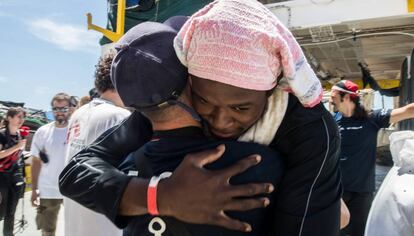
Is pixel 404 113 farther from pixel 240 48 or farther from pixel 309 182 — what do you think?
pixel 240 48

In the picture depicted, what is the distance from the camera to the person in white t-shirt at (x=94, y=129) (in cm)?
247

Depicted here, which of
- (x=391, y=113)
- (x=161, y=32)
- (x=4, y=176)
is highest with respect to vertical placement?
(x=161, y=32)

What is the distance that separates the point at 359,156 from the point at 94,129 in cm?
310

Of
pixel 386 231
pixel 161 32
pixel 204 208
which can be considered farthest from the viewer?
pixel 386 231

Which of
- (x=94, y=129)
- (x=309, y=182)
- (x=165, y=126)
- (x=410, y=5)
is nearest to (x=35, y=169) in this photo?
(x=94, y=129)

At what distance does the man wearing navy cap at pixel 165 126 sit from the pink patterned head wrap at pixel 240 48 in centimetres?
8

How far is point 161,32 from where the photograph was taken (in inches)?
44.9

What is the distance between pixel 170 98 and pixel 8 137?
5.14m

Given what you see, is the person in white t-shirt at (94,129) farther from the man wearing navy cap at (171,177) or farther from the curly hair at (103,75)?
the man wearing navy cap at (171,177)

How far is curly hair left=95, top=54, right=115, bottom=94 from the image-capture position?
257 cm

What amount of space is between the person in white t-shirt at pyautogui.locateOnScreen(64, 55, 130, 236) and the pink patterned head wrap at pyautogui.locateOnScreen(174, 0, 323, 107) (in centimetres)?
158

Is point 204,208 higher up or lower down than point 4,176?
higher up

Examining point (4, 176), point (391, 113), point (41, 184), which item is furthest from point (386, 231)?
point (4, 176)

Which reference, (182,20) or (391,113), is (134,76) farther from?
(391,113)
